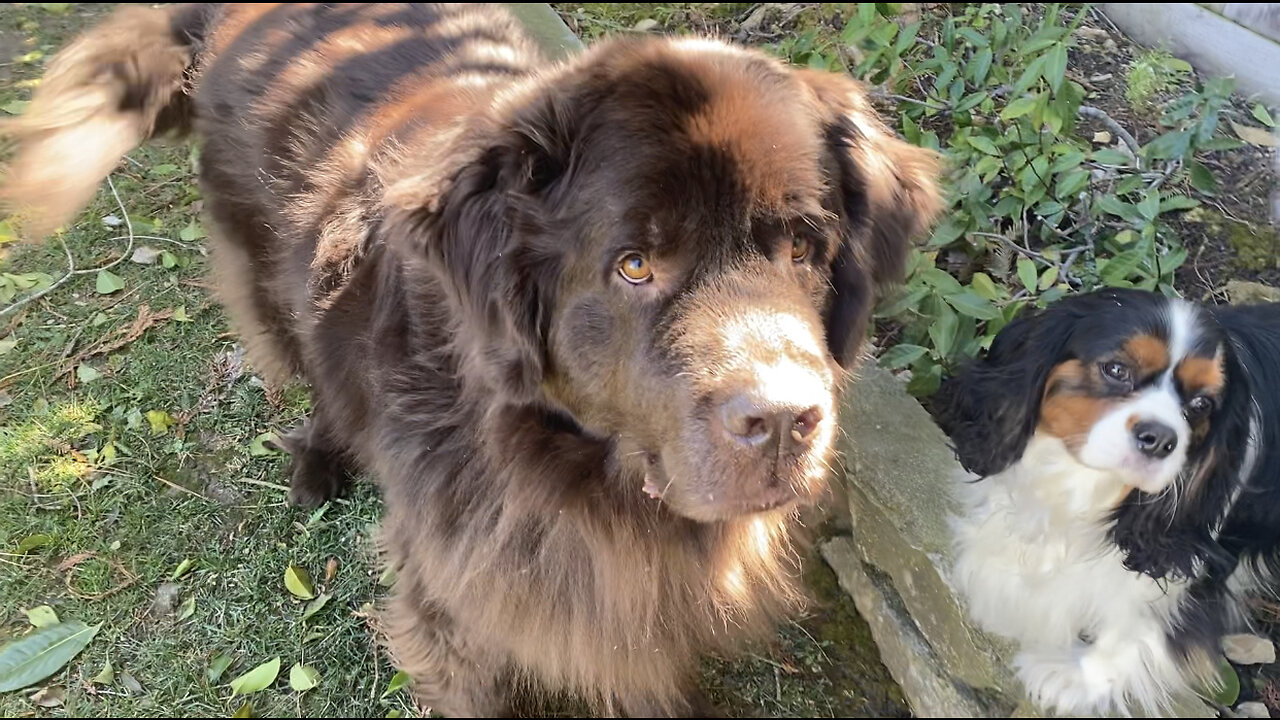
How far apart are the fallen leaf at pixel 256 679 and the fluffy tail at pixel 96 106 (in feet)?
5.61

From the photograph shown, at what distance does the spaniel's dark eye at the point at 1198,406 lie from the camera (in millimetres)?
2258

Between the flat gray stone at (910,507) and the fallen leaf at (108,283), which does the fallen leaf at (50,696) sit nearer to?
the fallen leaf at (108,283)

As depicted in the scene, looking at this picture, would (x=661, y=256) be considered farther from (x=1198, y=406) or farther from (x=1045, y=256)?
(x=1045, y=256)

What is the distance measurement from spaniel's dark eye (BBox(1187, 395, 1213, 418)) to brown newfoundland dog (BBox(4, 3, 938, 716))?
0.87 meters

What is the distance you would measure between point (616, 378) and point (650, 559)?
59cm

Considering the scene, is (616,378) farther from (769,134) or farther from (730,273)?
(769,134)

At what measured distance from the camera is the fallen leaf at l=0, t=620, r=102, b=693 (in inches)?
109

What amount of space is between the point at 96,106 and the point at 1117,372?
3291 millimetres

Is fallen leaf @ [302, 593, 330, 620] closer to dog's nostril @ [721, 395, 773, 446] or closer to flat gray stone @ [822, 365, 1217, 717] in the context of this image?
flat gray stone @ [822, 365, 1217, 717]

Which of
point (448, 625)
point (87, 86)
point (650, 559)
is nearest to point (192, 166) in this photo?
point (87, 86)

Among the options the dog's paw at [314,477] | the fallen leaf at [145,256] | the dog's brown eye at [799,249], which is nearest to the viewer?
the dog's brown eye at [799,249]

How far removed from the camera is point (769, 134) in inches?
71.7

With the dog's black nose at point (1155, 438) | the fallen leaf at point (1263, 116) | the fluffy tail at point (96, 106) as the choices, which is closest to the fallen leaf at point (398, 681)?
the fluffy tail at point (96, 106)

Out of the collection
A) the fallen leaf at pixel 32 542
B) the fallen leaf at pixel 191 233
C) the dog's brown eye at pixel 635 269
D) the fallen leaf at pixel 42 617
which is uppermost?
the dog's brown eye at pixel 635 269
